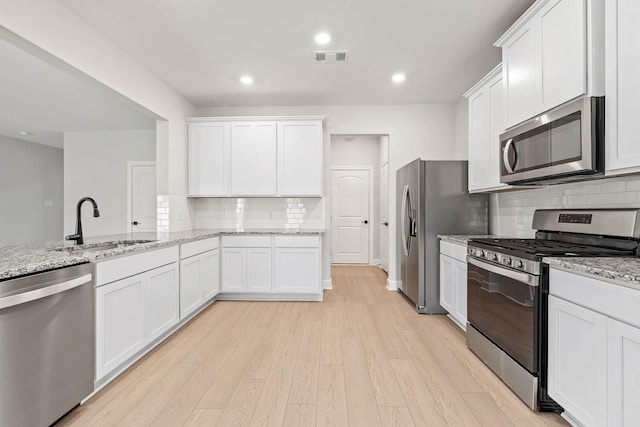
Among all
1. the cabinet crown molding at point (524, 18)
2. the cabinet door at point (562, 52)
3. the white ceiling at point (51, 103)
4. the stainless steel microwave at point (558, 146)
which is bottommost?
the stainless steel microwave at point (558, 146)

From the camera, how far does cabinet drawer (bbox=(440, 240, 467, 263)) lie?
283 centimetres

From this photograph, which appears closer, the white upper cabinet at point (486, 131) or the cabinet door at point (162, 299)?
the cabinet door at point (162, 299)

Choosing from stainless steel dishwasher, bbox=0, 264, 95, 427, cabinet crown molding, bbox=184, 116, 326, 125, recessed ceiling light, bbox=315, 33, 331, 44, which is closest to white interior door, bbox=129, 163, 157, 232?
cabinet crown molding, bbox=184, 116, 326, 125

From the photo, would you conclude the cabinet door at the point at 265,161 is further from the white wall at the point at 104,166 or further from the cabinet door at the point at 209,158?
the white wall at the point at 104,166

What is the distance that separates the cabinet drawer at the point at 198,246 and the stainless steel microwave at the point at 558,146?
287 cm

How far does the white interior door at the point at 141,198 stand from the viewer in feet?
19.6

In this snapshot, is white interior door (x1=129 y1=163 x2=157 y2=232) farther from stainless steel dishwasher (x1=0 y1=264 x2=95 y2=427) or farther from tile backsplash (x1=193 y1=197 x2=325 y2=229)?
stainless steel dishwasher (x1=0 y1=264 x2=95 y2=427)

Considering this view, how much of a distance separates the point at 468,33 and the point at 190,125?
11.3ft

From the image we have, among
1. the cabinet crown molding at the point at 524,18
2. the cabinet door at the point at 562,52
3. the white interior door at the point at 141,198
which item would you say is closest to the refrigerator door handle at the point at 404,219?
the cabinet crown molding at the point at 524,18

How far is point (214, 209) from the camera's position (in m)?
4.66

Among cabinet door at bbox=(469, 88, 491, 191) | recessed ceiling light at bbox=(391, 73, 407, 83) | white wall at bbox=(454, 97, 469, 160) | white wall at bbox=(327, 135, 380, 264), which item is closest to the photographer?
cabinet door at bbox=(469, 88, 491, 191)

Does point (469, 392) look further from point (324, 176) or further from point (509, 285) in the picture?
point (324, 176)

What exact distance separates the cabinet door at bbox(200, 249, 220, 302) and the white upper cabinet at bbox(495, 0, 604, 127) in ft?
10.5

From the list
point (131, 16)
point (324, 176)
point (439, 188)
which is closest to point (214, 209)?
point (324, 176)
